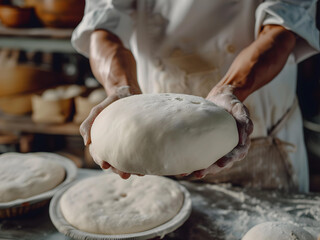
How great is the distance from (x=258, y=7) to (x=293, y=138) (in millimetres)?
577

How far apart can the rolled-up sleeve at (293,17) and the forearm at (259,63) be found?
1.3 inches

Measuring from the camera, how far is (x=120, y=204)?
1.19 m

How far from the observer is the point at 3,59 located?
2836 mm

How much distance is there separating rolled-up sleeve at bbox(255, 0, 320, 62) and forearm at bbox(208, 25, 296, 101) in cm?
3

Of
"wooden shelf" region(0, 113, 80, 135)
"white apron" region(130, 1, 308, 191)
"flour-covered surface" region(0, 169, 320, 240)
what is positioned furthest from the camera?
"wooden shelf" region(0, 113, 80, 135)

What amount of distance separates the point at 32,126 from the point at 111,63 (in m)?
1.50

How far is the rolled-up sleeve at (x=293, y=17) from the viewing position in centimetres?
127

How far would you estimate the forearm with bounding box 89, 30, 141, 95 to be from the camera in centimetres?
123

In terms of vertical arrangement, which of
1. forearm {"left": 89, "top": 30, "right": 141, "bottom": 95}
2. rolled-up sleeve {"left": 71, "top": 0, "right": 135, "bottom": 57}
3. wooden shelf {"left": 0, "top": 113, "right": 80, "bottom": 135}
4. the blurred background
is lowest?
wooden shelf {"left": 0, "top": 113, "right": 80, "bottom": 135}

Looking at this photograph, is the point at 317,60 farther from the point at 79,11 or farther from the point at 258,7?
the point at 79,11

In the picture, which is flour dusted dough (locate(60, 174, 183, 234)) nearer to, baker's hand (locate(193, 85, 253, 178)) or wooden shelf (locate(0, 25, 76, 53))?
baker's hand (locate(193, 85, 253, 178))

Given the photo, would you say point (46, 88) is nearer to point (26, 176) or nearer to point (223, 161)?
point (26, 176)

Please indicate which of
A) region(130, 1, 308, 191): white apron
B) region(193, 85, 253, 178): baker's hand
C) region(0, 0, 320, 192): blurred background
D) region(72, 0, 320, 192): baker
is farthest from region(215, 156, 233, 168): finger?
region(0, 0, 320, 192): blurred background

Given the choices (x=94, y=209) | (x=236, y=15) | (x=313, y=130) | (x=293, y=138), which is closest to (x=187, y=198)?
(x=94, y=209)
